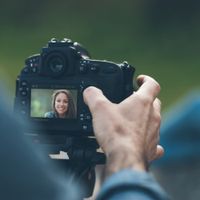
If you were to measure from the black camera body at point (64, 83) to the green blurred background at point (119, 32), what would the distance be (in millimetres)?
4033

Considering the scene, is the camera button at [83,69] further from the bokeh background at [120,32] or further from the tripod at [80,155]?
the bokeh background at [120,32]

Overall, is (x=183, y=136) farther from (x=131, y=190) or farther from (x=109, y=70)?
(x=131, y=190)

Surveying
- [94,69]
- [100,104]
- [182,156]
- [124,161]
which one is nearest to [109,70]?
[94,69]

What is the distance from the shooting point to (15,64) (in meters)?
5.18

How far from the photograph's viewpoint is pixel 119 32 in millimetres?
5887

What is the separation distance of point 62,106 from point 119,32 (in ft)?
16.5

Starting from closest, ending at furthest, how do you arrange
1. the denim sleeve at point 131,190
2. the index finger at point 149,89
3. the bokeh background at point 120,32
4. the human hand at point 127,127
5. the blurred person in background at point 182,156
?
1. the denim sleeve at point 131,190
2. the human hand at point 127,127
3. the index finger at point 149,89
4. the blurred person in background at point 182,156
5. the bokeh background at point 120,32

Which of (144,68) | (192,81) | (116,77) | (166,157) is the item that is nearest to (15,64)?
(144,68)

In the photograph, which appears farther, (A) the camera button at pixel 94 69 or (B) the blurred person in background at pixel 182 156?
(B) the blurred person in background at pixel 182 156

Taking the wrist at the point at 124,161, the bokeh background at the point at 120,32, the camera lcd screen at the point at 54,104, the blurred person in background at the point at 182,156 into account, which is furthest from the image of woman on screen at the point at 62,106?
the bokeh background at the point at 120,32

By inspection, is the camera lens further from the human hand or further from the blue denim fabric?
the blue denim fabric

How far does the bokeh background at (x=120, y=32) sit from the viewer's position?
207 inches

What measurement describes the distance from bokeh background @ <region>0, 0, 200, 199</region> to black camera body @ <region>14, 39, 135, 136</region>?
4027mm

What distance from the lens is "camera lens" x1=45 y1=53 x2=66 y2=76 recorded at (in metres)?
0.91
